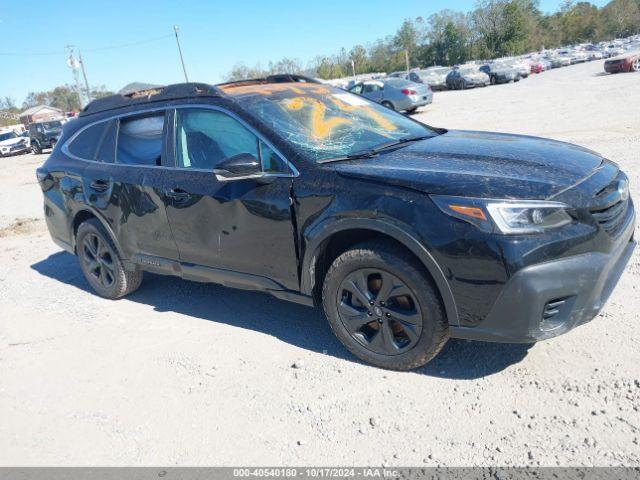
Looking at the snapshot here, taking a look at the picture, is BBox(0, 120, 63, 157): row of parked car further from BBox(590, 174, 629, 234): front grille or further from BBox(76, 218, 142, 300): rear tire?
BBox(590, 174, 629, 234): front grille

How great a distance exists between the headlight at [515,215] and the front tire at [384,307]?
0.47 m

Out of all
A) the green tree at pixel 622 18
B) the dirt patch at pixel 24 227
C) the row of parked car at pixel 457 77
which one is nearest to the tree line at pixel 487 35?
the green tree at pixel 622 18

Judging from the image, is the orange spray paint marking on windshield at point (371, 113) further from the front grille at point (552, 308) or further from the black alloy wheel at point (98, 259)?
the black alloy wheel at point (98, 259)

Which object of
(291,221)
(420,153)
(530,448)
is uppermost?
(420,153)

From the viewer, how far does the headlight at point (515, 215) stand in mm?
2605

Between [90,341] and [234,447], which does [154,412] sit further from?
[90,341]

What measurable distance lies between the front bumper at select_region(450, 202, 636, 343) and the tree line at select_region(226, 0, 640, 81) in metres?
82.3

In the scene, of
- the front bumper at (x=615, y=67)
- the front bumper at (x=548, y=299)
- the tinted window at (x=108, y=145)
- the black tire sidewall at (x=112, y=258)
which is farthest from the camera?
the front bumper at (x=615, y=67)

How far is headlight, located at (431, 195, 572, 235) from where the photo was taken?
103 inches

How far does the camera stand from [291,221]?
3338mm

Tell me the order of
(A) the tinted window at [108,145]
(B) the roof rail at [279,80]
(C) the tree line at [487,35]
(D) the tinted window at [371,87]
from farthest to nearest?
(C) the tree line at [487,35] < (D) the tinted window at [371,87] < (A) the tinted window at [108,145] < (B) the roof rail at [279,80]

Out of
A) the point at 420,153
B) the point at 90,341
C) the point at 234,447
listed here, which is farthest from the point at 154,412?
the point at 420,153

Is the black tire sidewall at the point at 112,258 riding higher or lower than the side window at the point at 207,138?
lower

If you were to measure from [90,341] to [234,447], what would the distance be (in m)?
2.07
